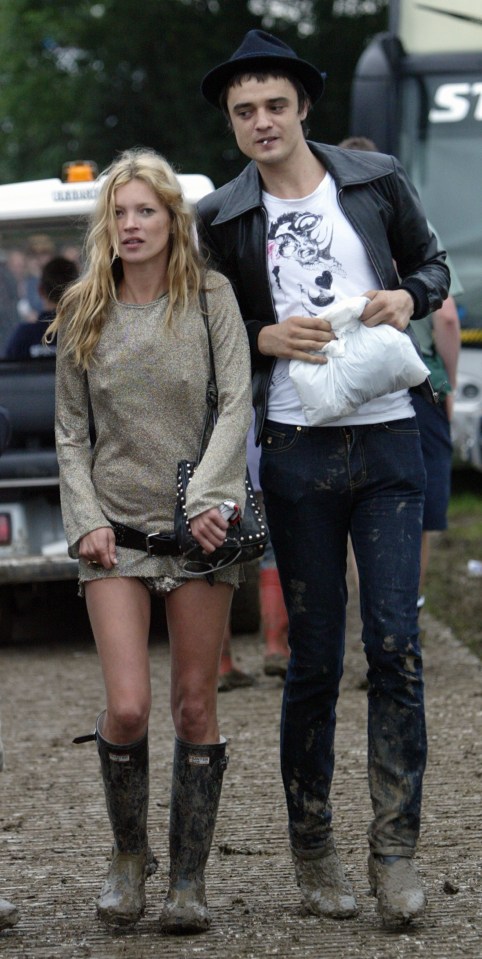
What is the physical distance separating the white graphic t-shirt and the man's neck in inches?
0.9

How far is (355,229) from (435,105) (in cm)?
836

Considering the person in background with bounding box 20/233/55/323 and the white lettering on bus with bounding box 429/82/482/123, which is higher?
the white lettering on bus with bounding box 429/82/482/123

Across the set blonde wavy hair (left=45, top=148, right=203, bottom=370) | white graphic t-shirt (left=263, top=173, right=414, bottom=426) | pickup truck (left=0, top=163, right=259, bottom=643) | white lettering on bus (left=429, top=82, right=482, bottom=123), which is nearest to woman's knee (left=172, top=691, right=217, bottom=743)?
white graphic t-shirt (left=263, top=173, right=414, bottom=426)

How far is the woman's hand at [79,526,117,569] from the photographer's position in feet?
12.6

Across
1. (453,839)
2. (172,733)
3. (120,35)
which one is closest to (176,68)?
(120,35)

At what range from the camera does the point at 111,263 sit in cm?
396

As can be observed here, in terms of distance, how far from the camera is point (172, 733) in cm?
643

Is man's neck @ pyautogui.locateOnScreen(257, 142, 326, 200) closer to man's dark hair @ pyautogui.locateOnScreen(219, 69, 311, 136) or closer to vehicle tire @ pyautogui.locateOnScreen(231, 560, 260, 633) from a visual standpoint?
man's dark hair @ pyautogui.locateOnScreen(219, 69, 311, 136)

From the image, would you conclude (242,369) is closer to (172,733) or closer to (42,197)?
(172,733)

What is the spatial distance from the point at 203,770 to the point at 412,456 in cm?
93

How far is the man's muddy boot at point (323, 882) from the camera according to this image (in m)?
4.04

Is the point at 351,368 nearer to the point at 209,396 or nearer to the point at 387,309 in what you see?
the point at 387,309

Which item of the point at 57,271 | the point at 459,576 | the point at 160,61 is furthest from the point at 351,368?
the point at 160,61

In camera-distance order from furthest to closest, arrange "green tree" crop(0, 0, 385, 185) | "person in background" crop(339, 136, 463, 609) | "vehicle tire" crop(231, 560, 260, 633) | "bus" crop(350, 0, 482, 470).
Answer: "green tree" crop(0, 0, 385, 185)
"bus" crop(350, 0, 482, 470)
"vehicle tire" crop(231, 560, 260, 633)
"person in background" crop(339, 136, 463, 609)
